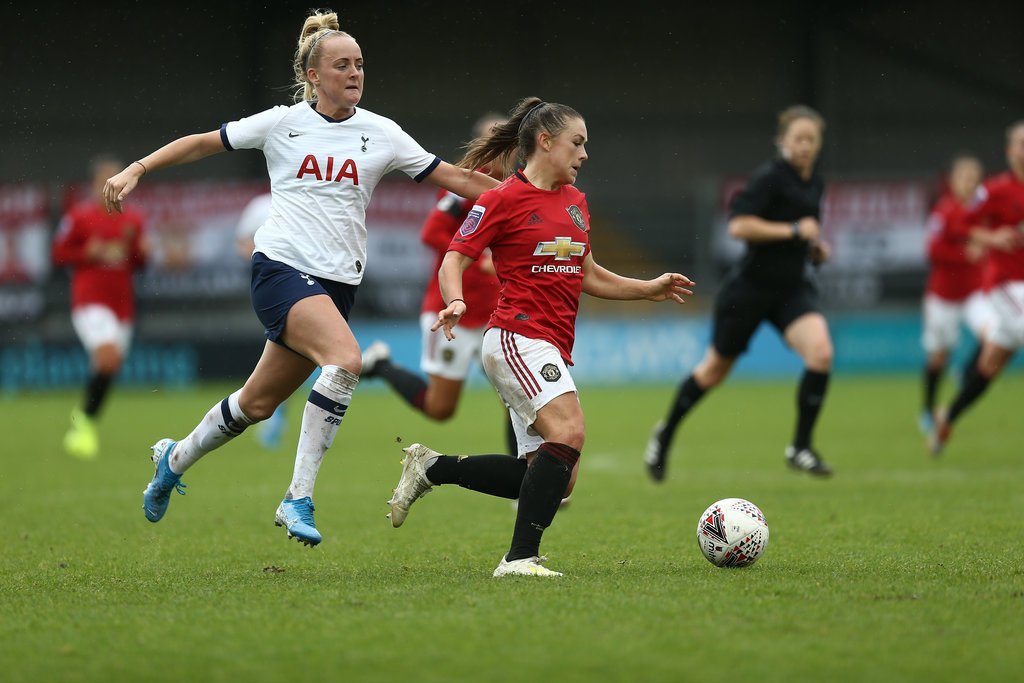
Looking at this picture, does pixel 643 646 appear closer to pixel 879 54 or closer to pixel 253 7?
pixel 253 7

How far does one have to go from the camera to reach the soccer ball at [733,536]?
220 inches

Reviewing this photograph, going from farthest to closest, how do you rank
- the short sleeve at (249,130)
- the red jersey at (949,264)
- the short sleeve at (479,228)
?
the red jersey at (949,264) < the short sleeve at (249,130) < the short sleeve at (479,228)

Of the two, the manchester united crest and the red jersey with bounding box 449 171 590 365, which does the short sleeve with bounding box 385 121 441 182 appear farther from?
the manchester united crest

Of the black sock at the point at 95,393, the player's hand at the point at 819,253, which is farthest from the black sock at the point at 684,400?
the black sock at the point at 95,393

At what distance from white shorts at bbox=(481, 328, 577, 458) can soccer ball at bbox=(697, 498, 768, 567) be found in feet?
2.72

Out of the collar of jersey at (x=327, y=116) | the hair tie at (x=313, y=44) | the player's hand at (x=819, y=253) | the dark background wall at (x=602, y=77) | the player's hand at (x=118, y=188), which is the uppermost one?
the dark background wall at (x=602, y=77)

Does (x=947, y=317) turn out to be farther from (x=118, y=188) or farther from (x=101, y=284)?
(x=118, y=188)

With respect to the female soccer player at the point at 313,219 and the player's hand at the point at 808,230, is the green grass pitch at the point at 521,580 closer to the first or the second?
the female soccer player at the point at 313,219

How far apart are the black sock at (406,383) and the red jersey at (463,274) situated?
2.07 feet

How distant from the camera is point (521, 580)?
5.21 m

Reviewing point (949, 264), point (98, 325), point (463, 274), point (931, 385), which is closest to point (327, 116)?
point (463, 274)

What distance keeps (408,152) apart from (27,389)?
627 inches

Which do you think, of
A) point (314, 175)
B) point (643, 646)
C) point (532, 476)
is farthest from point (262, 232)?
point (643, 646)

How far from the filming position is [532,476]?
212 inches
